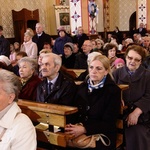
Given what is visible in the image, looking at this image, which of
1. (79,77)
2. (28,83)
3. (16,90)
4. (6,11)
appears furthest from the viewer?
(6,11)

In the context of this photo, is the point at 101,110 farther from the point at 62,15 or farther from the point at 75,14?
the point at 62,15

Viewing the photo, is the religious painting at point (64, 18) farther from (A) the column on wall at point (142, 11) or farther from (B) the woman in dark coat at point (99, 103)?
(B) the woman in dark coat at point (99, 103)

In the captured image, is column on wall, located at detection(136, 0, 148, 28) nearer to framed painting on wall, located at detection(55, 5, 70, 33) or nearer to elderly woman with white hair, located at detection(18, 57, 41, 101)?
framed painting on wall, located at detection(55, 5, 70, 33)

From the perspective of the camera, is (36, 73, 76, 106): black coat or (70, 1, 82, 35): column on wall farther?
(70, 1, 82, 35): column on wall

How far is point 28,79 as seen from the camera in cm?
345

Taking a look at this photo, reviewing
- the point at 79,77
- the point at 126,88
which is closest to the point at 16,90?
the point at 126,88

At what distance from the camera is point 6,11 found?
417 inches

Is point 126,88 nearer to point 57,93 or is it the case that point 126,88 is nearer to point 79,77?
point 57,93

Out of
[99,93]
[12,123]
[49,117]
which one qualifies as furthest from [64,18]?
[12,123]

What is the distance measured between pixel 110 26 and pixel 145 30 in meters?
3.26

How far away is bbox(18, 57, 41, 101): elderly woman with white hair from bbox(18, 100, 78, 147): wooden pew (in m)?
0.76

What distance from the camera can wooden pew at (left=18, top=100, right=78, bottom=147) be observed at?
231cm

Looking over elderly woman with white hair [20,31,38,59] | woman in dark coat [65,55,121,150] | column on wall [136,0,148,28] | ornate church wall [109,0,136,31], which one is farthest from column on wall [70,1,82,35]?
woman in dark coat [65,55,121,150]

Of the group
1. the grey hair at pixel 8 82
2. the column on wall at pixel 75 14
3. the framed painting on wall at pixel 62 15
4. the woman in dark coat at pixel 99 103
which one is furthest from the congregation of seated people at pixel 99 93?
the framed painting on wall at pixel 62 15
